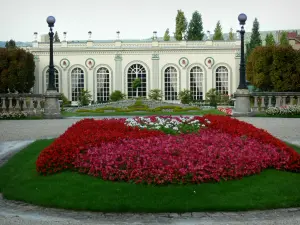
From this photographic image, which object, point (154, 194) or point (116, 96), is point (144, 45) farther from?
point (154, 194)

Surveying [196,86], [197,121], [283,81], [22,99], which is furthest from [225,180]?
[196,86]

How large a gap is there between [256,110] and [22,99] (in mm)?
11806

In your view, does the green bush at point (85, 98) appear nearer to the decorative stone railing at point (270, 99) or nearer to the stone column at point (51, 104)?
the stone column at point (51, 104)

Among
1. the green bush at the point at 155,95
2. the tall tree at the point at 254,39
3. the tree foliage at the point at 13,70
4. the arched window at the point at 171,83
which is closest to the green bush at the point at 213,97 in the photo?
the arched window at the point at 171,83

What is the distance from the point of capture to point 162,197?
18.4ft

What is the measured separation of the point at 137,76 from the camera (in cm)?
4734

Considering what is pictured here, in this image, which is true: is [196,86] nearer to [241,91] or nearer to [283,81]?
[283,81]

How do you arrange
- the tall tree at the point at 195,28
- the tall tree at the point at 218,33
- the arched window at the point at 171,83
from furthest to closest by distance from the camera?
the tall tree at the point at 195,28 < the tall tree at the point at 218,33 < the arched window at the point at 171,83

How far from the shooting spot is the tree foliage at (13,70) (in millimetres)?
39844

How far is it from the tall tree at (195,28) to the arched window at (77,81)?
19.6 m

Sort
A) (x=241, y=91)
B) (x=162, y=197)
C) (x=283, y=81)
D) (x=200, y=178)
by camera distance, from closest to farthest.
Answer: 1. (x=162, y=197)
2. (x=200, y=178)
3. (x=241, y=91)
4. (x=283, y=81)

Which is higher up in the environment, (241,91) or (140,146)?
(241,91)

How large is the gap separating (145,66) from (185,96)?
6.37 m

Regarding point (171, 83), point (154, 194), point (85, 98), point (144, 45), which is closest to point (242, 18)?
point (154, 194)
